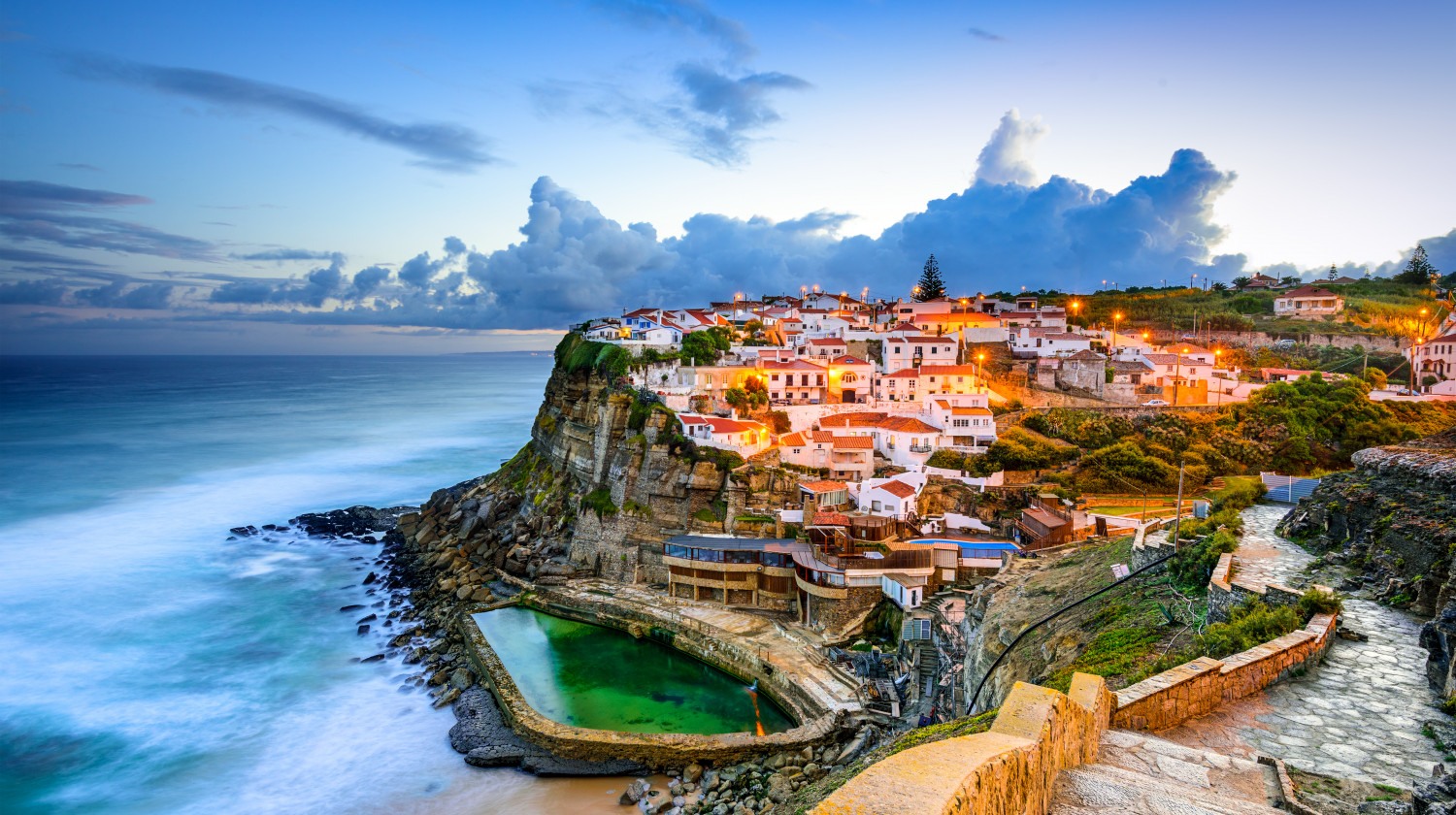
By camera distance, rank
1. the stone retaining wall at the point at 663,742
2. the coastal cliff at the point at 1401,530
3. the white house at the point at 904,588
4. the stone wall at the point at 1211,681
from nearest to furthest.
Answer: the stone wall at the point at 1211,681 < the coastal cliff at the point at 1401,530 < the stone retaining wall at the point at 663,742 < the white house at the point at 904,588

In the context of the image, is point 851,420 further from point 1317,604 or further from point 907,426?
point 1317,604

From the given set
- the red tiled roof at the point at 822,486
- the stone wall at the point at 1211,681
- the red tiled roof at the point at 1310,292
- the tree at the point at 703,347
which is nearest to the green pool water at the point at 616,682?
the red tiled roof at the point at 822,486

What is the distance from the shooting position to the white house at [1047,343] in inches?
1417

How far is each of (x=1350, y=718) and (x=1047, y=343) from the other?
3359 cm

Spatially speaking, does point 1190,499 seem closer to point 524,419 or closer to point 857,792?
point 857,792

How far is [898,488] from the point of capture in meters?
23.1

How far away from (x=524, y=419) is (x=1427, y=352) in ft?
241

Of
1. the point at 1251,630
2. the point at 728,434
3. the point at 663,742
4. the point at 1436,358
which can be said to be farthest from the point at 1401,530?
the point at 1436,358

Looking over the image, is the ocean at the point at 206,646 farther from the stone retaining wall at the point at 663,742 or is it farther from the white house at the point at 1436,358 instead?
the white house at the point at 1436,358

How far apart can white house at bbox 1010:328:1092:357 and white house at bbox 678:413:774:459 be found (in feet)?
58.4

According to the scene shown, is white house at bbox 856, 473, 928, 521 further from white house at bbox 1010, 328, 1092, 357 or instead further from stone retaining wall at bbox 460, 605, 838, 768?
white house at bbox 1010, 328, 1092, 357

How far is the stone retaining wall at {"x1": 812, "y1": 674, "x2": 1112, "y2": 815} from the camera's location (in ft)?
8.56

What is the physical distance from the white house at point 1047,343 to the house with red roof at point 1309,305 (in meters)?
15.6

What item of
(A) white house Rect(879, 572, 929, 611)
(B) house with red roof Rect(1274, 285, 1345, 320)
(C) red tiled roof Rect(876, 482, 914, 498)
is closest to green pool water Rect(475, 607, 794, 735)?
(A) white house Rect(879, 572, 929, 611)
